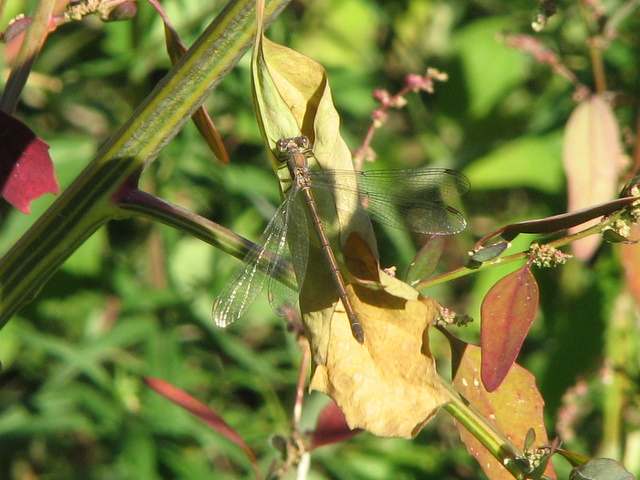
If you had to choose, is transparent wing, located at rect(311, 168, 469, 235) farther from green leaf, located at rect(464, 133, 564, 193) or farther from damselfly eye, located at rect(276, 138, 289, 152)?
green leaf, located at rect(464, 133, 564, 193)

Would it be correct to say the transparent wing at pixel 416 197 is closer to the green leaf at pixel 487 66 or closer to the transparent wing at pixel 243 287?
the transparent wing at pixel 243 287

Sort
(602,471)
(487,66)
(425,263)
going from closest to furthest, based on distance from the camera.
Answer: (602,471) < (425,263) < (487,66)

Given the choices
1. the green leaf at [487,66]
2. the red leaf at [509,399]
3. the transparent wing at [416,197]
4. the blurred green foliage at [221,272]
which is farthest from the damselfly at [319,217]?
the green leaf at [487,66]

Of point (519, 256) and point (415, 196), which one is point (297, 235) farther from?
point (415, 196)

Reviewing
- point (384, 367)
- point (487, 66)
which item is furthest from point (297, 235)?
point (487, 66)

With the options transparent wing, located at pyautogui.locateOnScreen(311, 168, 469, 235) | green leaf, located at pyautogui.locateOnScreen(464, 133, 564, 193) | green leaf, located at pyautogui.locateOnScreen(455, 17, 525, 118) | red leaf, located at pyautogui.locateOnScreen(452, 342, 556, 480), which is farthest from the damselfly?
green leaf, located at pyautogui.locateOnScreen(455, 17, 525, 118)

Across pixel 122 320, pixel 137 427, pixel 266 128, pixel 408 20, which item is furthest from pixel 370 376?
pixel 408 20
